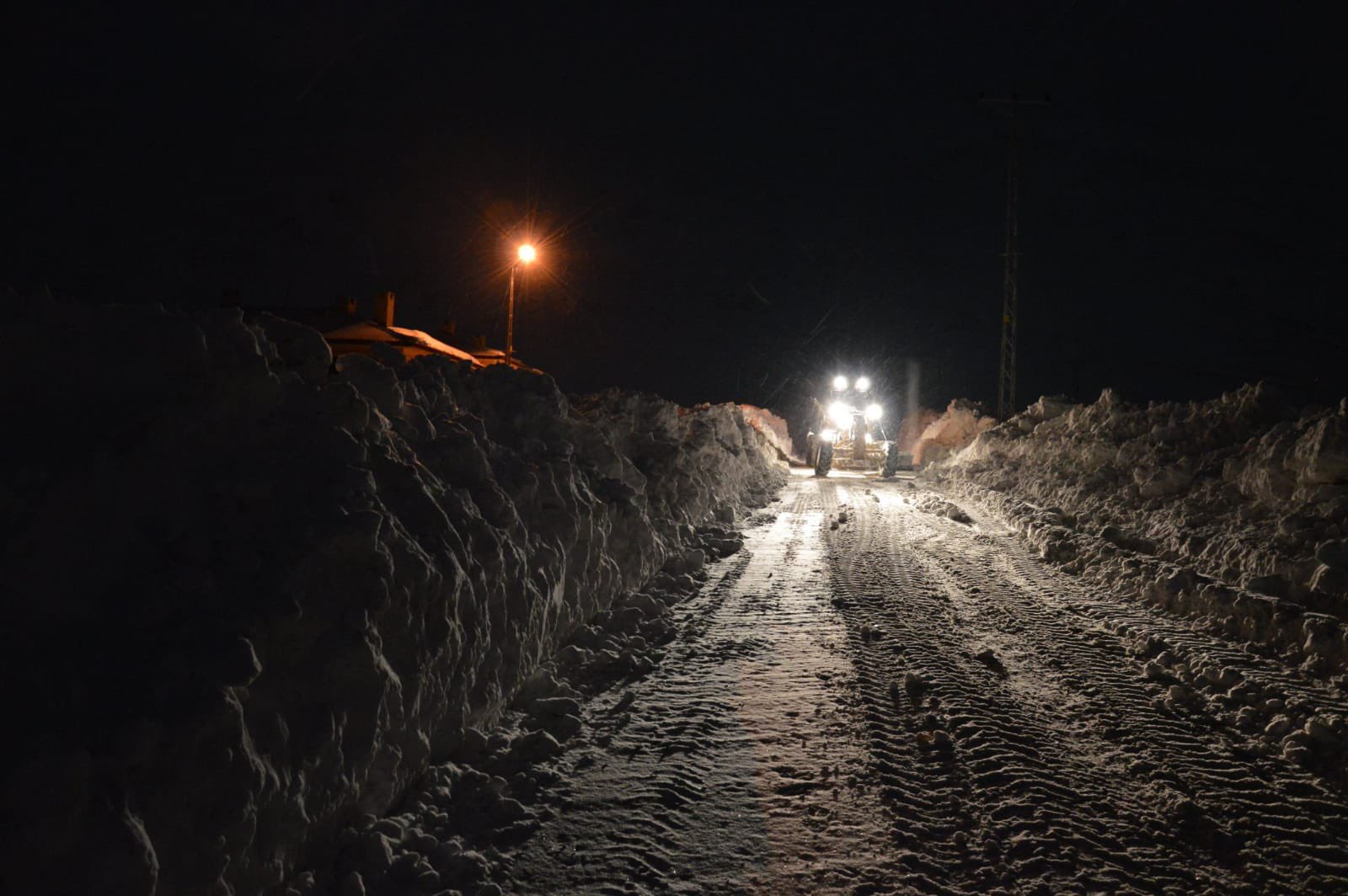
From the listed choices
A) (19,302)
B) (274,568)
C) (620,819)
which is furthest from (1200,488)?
(19,302)

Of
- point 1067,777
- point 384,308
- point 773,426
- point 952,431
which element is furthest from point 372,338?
point 773,426

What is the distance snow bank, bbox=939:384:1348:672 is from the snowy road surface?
61 cm

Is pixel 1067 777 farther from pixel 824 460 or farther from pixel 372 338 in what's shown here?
pixel 372 338

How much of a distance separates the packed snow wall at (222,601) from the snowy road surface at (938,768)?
Answer: 1.00 meters

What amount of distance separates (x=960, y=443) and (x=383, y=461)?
120 ft

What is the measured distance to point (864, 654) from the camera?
20.5 ft

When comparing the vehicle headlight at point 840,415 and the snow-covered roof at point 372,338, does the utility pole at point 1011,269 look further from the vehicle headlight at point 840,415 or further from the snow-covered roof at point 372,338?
the snow-covered roof at point 372,338

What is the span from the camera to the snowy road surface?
11.2 feet

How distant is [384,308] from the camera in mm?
28844

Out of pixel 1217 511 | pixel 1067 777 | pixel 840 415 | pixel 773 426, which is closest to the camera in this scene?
pixel 1067 777

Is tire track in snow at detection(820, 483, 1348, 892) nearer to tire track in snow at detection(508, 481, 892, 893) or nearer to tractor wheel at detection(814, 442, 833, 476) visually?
tire track in snow at detection(508, 481, 892, 893)

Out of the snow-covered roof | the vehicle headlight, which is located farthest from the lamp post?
the vehicle headlight

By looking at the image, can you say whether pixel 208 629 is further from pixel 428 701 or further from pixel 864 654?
pixel 864 654

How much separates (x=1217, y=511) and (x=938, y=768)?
892 centimetres
